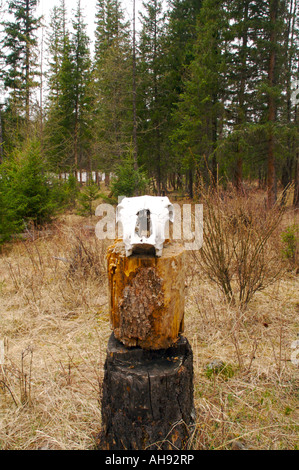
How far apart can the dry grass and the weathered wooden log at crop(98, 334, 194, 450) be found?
0.31m

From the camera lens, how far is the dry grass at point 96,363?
2.12 metres

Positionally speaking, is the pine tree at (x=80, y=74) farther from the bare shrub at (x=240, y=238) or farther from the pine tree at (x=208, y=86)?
the bare shrub at (x=240, y=238)

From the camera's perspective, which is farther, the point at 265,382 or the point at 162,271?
the point at 265,382

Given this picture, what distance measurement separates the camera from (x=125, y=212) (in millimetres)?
1686

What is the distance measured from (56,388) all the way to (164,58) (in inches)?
757

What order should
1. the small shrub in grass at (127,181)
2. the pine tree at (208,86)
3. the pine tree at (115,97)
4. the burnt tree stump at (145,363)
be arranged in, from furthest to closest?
the pine tree at (115,97)
the pine tree at (208,86)
the small shrub in grass at (127,181)
the burnt tree stump at (145,363)

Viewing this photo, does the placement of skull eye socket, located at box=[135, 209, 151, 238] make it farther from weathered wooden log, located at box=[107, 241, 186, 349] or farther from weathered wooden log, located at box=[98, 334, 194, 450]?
weathered wooden log, located at box=[98, 334, 194, 450]

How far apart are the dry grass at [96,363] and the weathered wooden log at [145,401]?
314 mm

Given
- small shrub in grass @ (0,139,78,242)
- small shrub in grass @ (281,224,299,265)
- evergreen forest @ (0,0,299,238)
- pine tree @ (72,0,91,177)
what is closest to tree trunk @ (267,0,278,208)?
evergreen forest @ (0,0,299,238)

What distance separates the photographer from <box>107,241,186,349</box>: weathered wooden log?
169cm

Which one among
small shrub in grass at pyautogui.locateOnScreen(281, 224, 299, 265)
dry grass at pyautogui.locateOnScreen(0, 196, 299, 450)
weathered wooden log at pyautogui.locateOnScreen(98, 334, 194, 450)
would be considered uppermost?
small shrub in grass at pyautogui.locateOnScreen(281, 224, 299, 265)

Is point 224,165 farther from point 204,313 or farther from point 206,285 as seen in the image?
point 204,313

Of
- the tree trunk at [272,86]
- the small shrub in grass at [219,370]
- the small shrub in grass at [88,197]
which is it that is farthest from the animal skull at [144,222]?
the small shrub in grass at [88,197]
